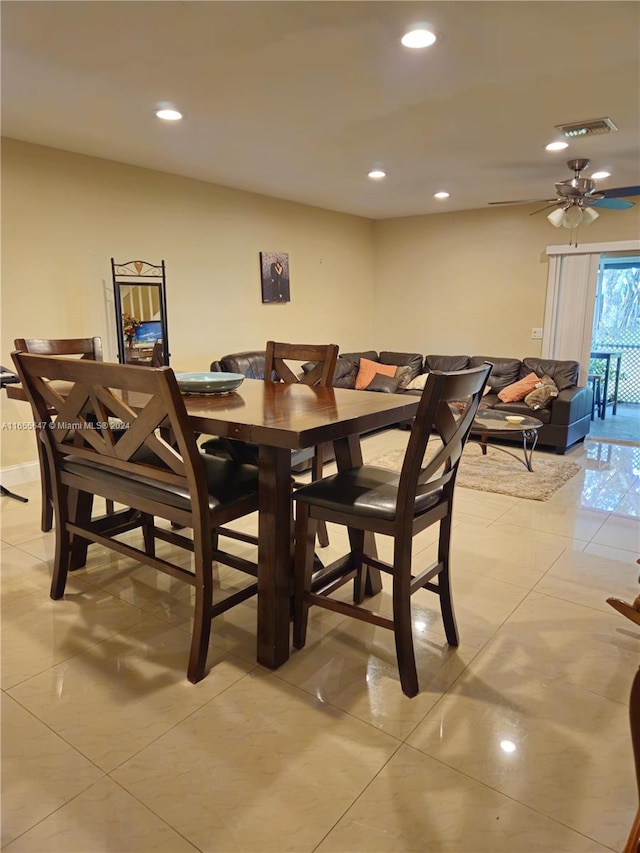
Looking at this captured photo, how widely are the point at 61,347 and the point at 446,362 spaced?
4597 millimetres

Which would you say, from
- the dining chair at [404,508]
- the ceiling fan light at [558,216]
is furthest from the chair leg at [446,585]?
the ceiling fan light at [558,216]

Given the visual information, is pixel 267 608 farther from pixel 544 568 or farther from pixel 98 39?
pixel 98 39

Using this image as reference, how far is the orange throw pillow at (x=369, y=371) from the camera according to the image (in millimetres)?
6471

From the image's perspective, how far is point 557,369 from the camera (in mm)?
5738

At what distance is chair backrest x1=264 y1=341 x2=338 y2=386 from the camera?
274 cm

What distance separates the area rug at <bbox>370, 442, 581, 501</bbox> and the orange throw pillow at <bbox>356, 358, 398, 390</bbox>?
1587mm

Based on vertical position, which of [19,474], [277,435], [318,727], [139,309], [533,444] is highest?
[139,309]

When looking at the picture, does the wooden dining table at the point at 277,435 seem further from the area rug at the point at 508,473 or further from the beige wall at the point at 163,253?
the beige wall at the point at 163,253

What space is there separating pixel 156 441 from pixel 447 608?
124cm

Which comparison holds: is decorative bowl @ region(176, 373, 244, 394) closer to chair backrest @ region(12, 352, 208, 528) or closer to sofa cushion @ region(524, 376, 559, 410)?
chair backrest @ region(12, 352, 208, 528)

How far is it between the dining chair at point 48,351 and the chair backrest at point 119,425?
724 mm

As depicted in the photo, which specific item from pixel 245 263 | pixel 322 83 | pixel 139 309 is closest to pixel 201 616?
pixel 322 83

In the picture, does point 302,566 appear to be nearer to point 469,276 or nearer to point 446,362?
point 446,362

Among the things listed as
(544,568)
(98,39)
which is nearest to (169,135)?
(98,39)
